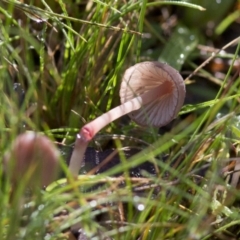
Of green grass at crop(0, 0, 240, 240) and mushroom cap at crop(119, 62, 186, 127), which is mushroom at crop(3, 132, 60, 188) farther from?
mushroom cap at crop(119, 62, 186, 127)

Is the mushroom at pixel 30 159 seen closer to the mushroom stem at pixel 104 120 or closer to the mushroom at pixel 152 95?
the mushroom stem at pixel 104 120

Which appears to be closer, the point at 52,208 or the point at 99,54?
the point at 52,208

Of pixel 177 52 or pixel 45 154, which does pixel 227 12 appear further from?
pixel 45 154

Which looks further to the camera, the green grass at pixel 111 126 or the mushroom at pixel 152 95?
the mushroom at pixel 152 95

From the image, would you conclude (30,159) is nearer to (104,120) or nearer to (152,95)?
(104,120)

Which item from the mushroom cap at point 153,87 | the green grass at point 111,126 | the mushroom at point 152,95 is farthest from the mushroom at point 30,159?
the mushroom cap at point 153,87

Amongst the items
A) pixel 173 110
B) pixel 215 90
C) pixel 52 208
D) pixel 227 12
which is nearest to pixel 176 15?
pixel 227 12
